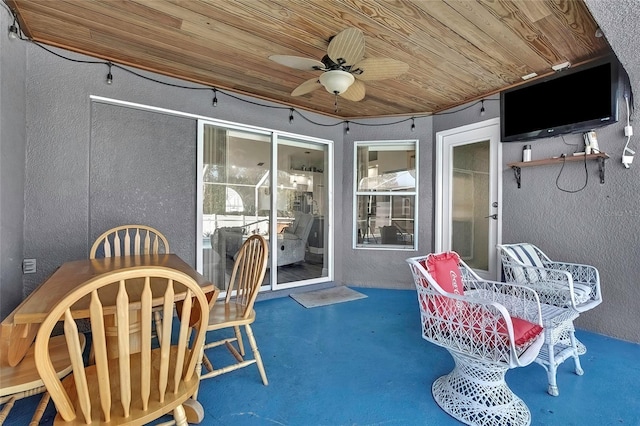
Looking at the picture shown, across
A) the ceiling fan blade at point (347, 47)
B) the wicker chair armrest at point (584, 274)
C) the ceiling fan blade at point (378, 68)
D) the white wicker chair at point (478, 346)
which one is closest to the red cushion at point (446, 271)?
the white wicker chair at point (478, 346)

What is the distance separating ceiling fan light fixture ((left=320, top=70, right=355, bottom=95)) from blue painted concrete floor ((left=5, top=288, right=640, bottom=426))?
205 cm

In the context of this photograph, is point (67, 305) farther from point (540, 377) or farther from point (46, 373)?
point (540, 377)

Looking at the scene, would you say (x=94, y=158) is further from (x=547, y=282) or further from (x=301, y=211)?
(x=547, y=282)

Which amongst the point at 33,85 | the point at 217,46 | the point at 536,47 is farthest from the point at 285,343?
the point at 536,47

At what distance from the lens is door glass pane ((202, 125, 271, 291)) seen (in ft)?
10.7

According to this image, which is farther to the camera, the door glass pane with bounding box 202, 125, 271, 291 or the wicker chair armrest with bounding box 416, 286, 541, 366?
the door glass pane with bounding box 202, 125, 271, 291

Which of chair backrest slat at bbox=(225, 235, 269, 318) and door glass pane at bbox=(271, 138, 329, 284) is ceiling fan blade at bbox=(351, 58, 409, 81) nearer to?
chair backrest slat at bbox=(225, 235, 269, 318)

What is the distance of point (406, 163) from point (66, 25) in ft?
12.4

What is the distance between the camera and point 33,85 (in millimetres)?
2357

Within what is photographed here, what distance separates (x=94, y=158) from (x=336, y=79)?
225 centimetres

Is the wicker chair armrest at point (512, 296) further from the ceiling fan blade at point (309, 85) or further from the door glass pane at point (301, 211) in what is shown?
the door glass pane at point (301, 211)

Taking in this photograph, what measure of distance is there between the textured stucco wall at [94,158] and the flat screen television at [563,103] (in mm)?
3175

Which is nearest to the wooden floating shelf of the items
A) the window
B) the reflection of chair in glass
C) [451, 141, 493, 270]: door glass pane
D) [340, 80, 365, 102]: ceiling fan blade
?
[451, 141, 493, 270]: door glass pane

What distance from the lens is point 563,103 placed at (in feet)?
9.18
